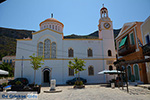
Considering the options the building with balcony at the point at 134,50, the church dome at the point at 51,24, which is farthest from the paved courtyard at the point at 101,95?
the church dome at the point at 51,24

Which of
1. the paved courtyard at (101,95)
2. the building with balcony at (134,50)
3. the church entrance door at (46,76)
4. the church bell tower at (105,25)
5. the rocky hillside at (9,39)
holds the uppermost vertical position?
the rocky hillside at (9,39)

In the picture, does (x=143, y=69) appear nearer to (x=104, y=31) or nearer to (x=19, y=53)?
(x=104, y=31)

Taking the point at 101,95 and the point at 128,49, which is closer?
the point at 101,95

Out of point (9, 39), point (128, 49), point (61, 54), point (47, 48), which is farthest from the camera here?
point (9, 39)

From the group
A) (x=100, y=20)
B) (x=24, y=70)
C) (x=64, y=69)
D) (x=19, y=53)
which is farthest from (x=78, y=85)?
(x=100, y=20)

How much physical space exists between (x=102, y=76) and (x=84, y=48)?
19.6 ft

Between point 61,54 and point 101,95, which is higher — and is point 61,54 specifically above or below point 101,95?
above

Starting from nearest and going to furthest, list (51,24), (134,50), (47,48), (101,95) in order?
(101,95) < (134,50) < (47,48) < (51,24)

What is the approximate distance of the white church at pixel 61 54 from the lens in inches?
902

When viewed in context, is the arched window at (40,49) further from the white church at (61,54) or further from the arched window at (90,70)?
the arched window at (90,70)

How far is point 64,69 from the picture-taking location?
2334 cm

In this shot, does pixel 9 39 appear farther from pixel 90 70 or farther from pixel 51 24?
pixel 90 70

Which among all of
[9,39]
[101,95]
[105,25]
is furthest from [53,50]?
[9,39]

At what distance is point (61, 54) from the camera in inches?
934
